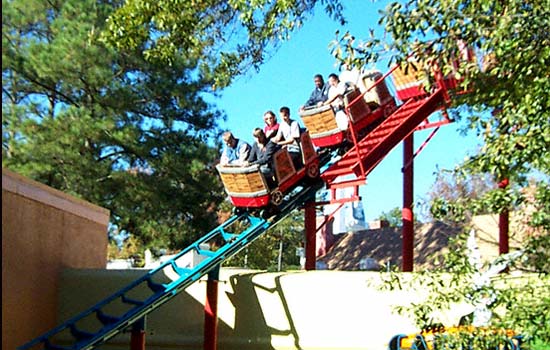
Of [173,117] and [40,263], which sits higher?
[173,117]

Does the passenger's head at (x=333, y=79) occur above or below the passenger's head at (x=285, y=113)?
above

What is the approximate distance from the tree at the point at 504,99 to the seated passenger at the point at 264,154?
5.70 metres

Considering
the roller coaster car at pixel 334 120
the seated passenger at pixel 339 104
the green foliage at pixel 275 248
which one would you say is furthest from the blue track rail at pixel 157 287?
the green foliage at pixel 275 248

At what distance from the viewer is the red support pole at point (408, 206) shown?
10.9 metres

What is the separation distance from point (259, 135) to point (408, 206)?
274 cm

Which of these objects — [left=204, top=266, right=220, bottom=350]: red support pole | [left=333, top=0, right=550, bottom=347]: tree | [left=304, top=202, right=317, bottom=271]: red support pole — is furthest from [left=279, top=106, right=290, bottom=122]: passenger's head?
[left=333, top=0, right=550, bottom=347]: tree

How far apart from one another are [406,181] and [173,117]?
715 cm

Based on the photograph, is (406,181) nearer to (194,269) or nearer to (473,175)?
(194,269)

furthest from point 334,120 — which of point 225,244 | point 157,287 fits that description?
point 157,287

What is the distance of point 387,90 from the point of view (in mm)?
11672

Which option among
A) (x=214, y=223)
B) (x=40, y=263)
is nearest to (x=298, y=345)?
(x=40, y=263)

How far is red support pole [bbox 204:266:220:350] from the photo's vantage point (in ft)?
30.1

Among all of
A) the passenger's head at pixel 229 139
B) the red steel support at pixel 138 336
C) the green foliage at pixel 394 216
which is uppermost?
the green foliage at pixel 394 216

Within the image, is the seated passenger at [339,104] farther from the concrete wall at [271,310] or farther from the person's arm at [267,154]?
the concrete wall at [271,310]
